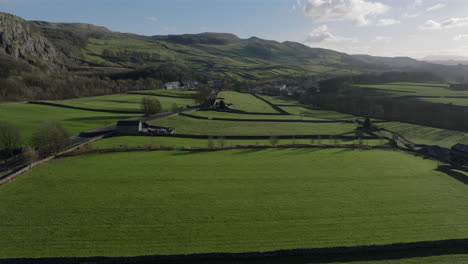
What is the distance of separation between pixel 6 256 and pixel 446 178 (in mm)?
38288

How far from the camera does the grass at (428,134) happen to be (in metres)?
45.2

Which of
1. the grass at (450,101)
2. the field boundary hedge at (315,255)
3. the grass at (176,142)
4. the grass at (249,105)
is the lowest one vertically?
the field boundary hedge at (315,255)

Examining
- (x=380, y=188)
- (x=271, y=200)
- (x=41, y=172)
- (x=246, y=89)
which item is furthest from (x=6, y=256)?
(x=246, y=89)

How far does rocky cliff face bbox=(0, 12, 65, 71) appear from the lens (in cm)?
11044

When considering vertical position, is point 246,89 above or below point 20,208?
above

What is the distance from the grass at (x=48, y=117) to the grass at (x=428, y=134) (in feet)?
204

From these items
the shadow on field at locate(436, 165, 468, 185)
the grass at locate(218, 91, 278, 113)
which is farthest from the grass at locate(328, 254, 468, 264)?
the grass at locate(218, 91, 278, 113)

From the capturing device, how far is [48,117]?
52.0 meters

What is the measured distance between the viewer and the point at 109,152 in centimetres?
3206

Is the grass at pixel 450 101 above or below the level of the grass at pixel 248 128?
above

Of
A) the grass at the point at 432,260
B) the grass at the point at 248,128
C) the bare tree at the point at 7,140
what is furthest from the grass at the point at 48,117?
the grass at the point at 432,260

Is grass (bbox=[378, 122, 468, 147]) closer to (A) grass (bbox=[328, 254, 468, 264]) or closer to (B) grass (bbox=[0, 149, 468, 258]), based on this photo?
(B) grass (bbox=[0, 149, 468, 258])

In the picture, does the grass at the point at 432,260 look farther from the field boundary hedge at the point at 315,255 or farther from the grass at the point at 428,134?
A: the grass at the point at 428,134

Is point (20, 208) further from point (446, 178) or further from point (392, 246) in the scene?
point (446, 178)
